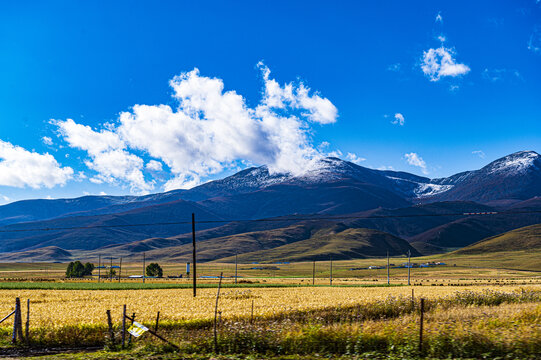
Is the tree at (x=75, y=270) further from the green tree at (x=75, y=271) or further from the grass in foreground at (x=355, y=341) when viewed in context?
the grass in foreground at (x=355, y=341)

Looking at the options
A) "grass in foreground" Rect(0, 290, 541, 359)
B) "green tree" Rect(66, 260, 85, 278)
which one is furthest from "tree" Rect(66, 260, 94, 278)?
"grass in foreground" Rect(0, 290, 541, 359)

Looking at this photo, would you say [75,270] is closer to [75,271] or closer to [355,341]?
[75,271]

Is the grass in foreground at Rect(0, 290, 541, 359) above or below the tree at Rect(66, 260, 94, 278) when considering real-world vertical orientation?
above

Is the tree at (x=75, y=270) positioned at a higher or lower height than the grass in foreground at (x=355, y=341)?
lower

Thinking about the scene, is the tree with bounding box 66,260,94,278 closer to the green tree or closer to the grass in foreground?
the green tree

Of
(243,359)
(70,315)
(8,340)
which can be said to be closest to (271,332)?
(243,359)

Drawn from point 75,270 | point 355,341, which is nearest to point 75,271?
point 75,270

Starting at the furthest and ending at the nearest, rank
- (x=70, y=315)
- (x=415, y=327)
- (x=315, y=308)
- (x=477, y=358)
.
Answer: (x=315, y=308)
(x=70, y=315)
(x=415, y=327)
(x=477, y=358)

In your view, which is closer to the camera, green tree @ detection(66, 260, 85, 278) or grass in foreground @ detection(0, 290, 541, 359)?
grass in foreground @ detection(0, 290, 541, 359)

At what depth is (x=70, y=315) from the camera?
99.5ft

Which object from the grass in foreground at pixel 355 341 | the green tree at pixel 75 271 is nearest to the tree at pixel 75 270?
the green tree at pixel 75 271

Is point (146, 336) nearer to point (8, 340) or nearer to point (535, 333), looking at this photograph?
point (8, 340)

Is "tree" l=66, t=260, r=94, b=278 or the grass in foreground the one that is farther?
"tree" l=66, t=260, r=94, b=278

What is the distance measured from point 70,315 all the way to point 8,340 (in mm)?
6590
